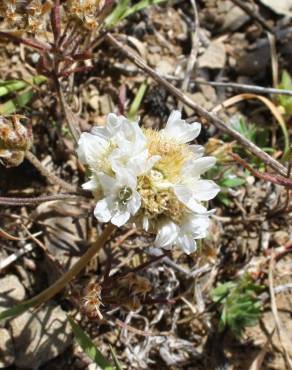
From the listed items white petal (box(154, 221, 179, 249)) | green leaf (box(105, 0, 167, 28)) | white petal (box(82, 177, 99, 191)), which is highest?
green leaf (box(105, 0, 167, 28))

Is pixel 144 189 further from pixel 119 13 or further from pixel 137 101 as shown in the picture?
pixel 119 13

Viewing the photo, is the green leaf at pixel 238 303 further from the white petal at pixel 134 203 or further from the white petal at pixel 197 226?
the white petal at pixel 134 203

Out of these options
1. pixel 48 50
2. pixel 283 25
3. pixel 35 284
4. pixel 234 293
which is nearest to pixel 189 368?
pixel 234 293

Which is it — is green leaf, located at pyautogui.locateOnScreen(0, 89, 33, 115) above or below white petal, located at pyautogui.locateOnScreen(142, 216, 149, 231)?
below

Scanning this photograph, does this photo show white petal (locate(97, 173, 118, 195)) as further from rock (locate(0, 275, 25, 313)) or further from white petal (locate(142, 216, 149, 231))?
rock (locate(0, 275, 25, 313))

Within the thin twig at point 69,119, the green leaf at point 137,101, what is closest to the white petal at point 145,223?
the thin twig at point 69,119

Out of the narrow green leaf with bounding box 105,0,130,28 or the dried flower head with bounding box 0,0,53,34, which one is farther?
the narrow green leaf with bounding box 105,0,130,28

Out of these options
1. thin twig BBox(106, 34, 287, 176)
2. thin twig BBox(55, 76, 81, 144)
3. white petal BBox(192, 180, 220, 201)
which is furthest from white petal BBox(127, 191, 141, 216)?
thin twig BBox(106, 34, 287, 176)
